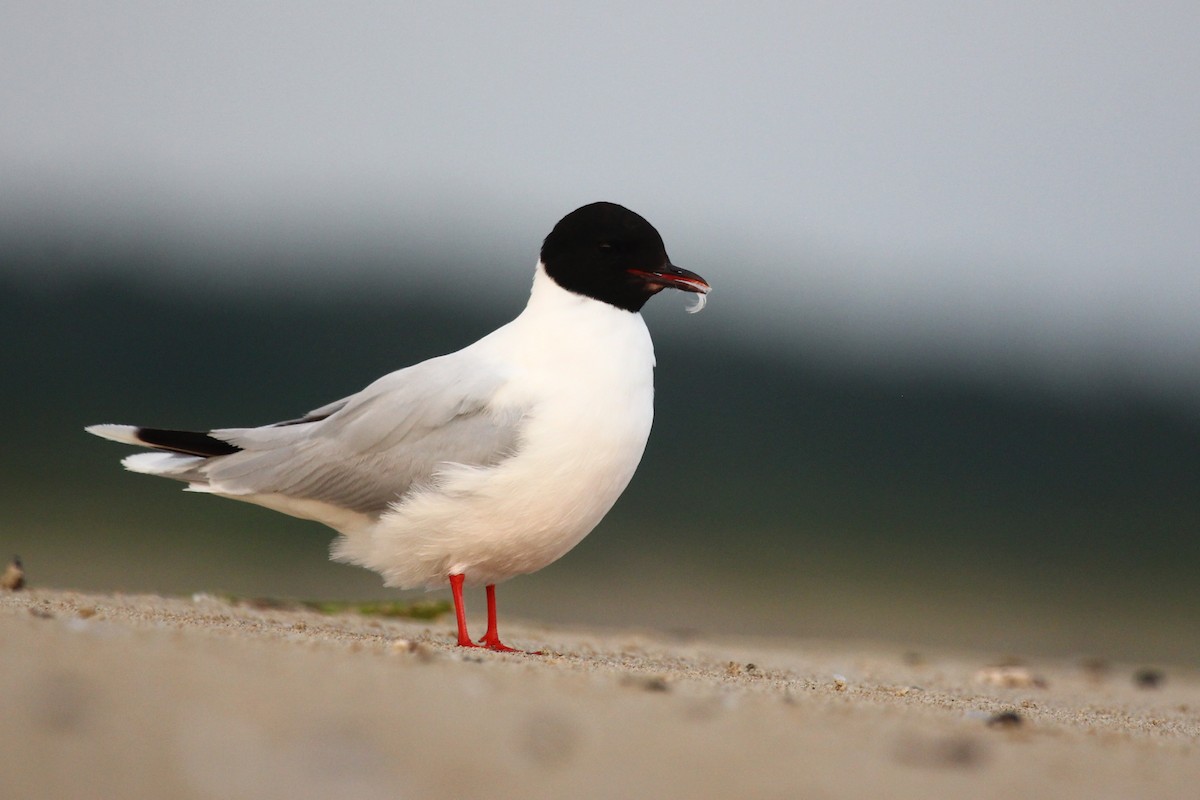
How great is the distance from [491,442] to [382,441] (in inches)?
→ 23.1

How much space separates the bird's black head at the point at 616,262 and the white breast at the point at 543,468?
0.11 meters

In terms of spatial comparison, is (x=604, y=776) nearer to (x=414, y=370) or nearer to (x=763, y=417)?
(x=414, y=370)

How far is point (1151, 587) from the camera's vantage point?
21578mm

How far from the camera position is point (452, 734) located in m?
3.46

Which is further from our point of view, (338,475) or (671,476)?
(671,476)

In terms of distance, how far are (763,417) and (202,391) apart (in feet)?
31.7

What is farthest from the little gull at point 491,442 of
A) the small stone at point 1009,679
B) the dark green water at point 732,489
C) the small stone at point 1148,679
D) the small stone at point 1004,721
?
the dark green water at point 732,489

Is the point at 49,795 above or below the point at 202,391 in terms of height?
below

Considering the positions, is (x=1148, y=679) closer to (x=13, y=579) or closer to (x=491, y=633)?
(x=491, y=633)

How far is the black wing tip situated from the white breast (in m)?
0.90

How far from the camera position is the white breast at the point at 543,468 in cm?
613

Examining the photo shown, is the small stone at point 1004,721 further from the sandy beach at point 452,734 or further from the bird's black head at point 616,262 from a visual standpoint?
the bird's black head at point 616,262

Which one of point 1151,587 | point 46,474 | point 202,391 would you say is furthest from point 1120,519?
point 46,474

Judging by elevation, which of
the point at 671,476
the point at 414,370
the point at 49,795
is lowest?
the point at 49,795
